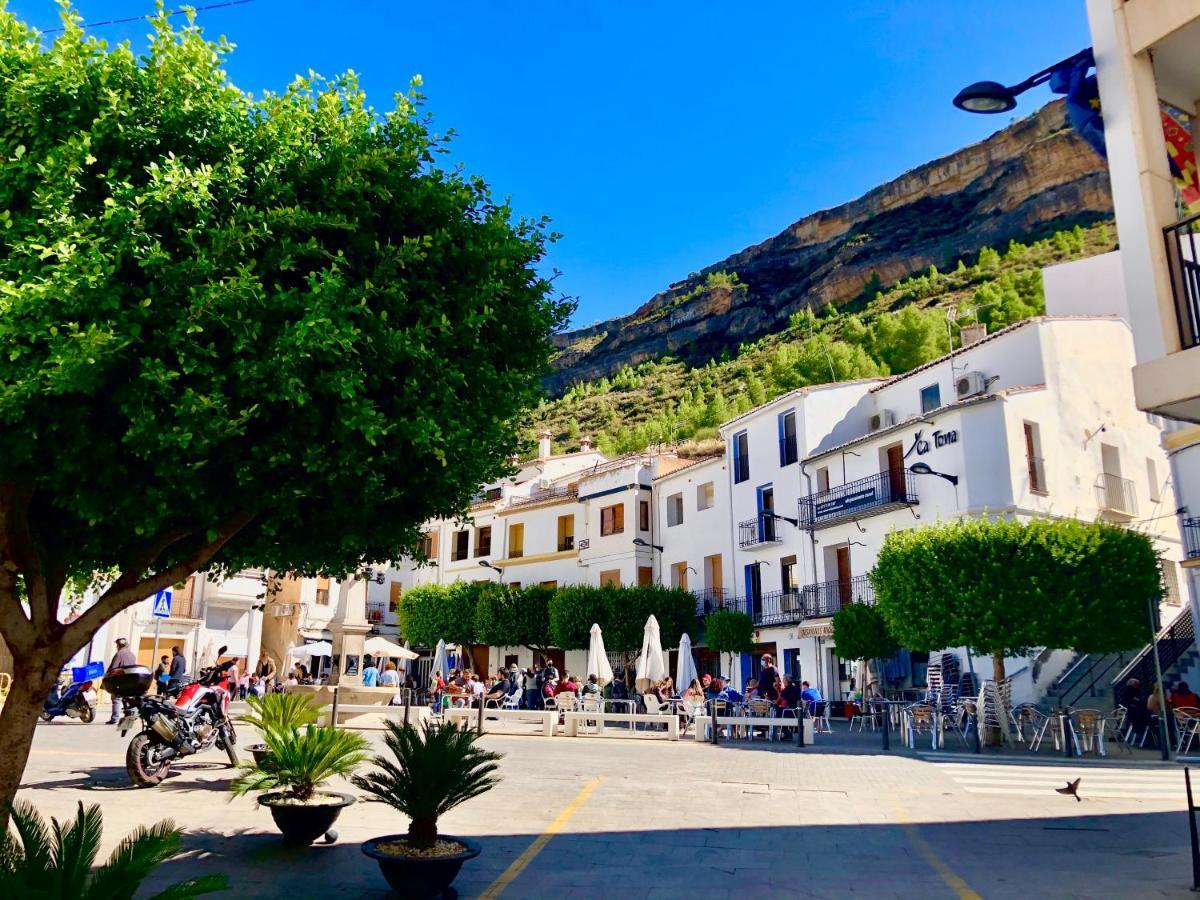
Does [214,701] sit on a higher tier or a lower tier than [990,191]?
lower

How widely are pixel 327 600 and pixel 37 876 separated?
42746mm

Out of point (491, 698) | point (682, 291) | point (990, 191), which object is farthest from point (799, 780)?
point (682, 291)

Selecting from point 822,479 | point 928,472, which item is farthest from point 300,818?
point 822,479

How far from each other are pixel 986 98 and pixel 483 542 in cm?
4482

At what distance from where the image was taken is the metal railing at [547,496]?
1863 inches

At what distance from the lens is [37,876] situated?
3.80 meters

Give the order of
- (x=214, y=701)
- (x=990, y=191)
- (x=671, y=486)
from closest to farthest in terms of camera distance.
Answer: (x=214, y=701)
(x=671, y=486)
(x=990, y=191)

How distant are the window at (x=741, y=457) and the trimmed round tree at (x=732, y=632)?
18.8 feet

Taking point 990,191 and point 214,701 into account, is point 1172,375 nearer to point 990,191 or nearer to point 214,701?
point 214,701

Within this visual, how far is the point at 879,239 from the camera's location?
396ft

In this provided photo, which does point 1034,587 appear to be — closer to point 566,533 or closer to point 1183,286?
point 1183,286

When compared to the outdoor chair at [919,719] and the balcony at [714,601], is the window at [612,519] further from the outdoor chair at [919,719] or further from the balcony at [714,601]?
the outdoor chair at [919,719]

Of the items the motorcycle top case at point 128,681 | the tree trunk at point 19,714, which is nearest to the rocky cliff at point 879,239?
the motorcycle top case at point 128,681

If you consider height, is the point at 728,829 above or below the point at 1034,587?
below
